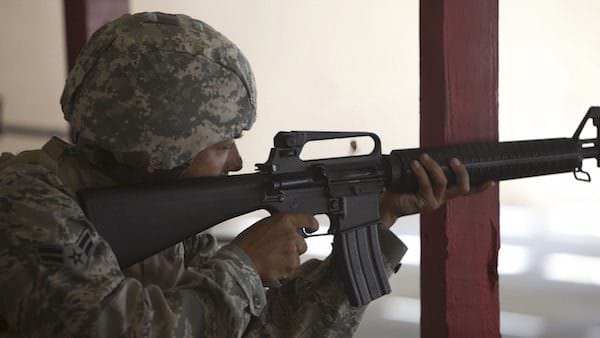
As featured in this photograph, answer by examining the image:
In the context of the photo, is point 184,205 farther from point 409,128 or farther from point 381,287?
point 409,128

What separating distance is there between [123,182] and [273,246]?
0.22 meters

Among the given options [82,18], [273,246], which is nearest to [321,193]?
[273,246]

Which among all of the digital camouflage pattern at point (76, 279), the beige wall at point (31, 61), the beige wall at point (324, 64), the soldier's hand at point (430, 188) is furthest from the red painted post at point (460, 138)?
the beige wall at point (31, 61)

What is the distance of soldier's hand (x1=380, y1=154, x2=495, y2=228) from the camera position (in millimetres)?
1262

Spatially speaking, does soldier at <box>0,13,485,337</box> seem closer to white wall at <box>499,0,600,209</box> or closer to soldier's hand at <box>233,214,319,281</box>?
soldier's hand at <box>233,214,319,281</box>

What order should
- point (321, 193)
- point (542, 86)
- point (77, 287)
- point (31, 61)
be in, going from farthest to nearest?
point (31, 61)
point (542, 86)
point (321, 193)
point (77, 287)

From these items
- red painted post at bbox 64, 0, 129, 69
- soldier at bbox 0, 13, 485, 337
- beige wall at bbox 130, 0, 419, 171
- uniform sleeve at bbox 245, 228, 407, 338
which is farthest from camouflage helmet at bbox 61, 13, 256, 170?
beige wall at bbox 130, 0, 419, 171

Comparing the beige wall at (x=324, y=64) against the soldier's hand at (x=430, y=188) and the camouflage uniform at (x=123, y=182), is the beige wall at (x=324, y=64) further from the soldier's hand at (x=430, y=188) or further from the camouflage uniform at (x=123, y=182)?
the camouflage uniform at (x=123, y=182)

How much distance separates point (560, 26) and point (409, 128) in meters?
0.64

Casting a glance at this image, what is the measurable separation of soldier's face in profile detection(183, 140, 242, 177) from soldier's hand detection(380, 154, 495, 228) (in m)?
0.29

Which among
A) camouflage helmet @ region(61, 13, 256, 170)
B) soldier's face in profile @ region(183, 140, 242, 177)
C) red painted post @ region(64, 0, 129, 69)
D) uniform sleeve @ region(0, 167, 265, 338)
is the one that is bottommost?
uniform sleeve @ region(0, 167, 265, 338)

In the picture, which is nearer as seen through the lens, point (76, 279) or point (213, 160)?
point (76, 279)

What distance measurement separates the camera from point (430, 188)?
127 cm

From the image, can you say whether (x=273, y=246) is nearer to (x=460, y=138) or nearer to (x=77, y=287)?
(x=77, y=287)
